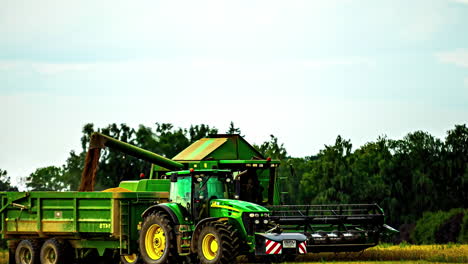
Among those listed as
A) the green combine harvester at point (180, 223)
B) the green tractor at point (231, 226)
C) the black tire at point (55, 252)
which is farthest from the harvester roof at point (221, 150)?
the black tire at point (55, 252)

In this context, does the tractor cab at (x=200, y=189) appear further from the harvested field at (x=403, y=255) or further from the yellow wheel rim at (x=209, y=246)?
the harvested field at (x=403, y=255)

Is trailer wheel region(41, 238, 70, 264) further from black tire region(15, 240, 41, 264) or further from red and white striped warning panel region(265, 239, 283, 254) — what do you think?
red and white striped warning panel region(265, 239, 283, 254)

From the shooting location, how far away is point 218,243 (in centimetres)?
2273

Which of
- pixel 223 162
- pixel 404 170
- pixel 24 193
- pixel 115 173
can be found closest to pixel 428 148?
pixel 404 170

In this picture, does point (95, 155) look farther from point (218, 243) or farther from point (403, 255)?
point (403, 255)

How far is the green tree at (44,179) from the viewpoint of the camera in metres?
122

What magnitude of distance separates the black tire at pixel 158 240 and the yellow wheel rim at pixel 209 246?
1054mm

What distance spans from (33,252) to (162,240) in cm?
450

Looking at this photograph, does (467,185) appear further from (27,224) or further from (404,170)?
(27,224)

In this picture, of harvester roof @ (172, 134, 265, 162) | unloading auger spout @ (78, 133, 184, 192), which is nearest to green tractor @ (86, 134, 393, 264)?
unloading auger spout @ (78, 133, 184, 192)

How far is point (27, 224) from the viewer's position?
2753 centimetres

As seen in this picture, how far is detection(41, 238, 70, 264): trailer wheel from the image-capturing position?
87.7 ft

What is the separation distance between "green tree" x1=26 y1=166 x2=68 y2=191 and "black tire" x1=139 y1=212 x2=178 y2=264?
3797 inches

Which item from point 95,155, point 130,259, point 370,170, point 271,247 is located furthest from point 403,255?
point 370,170
